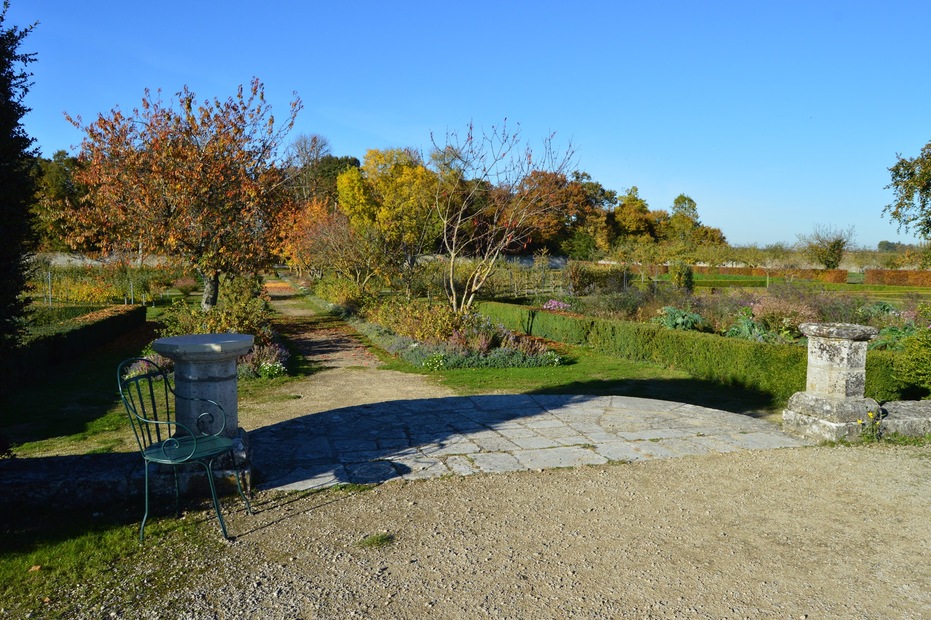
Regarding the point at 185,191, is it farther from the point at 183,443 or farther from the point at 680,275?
the point at 680,275

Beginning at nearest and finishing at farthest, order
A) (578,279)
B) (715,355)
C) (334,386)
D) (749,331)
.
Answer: (334,386) → (715,355) → (749,331) → (578,279)

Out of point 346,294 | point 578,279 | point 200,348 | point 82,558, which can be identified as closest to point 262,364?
point 200,348

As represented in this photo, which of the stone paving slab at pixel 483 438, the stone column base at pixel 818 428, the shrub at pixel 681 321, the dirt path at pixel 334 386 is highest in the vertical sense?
the shrub at pixel 681 321

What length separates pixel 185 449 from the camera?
11.4ft

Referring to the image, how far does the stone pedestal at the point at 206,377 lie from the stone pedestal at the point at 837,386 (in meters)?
4.78

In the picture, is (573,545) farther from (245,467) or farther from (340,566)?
(245,467)

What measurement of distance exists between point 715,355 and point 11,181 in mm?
8575

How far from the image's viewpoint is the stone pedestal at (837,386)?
5.48 meters

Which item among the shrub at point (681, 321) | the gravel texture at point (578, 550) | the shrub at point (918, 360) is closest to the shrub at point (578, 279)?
the shrub at point (681, 321)

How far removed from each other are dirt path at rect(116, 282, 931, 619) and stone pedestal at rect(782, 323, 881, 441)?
2.04ft

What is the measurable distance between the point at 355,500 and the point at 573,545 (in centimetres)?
142

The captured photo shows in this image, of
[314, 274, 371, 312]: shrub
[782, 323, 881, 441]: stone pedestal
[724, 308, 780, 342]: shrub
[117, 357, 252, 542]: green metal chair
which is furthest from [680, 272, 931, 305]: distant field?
[117, 357, 252, 542]: green metal chair

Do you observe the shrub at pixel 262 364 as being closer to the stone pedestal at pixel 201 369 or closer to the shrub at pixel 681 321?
the stone pedestal at pixel 201 369

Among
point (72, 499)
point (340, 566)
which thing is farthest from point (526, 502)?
point (72, 499)
